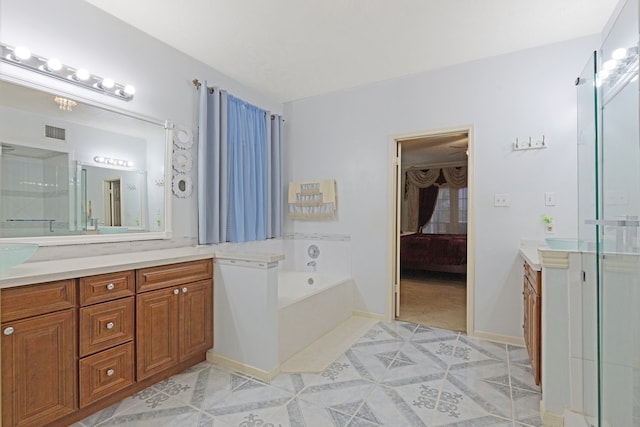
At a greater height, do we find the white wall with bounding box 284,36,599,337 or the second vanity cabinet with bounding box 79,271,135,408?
the white wall with bounding box 284,36,599,337

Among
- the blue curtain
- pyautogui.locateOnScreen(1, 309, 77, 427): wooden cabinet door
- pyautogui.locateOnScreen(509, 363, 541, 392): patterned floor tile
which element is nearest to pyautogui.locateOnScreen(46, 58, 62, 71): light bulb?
the blue curtain

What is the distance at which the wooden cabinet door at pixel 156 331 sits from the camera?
1.88 meters

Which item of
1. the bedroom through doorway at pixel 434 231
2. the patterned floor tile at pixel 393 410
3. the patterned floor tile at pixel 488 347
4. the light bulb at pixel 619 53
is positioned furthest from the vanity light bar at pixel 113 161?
the patterned floor tile at pixel 488 347

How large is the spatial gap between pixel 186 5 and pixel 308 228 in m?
2.42

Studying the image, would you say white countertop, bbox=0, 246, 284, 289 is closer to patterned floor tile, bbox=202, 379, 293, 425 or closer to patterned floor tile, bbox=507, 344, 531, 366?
patterned floor tile, bbox=202, 379, 293, 425

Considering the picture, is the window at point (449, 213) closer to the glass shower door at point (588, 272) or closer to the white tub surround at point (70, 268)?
the glass shower door at point (588, 272)

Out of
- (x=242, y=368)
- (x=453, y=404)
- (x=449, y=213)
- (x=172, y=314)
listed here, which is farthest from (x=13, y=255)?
(x=449, y=213)

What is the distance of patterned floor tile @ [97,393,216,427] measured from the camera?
1639 millimetres

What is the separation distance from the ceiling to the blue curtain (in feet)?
1.53

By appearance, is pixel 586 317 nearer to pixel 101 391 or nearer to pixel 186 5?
pixel 101 391

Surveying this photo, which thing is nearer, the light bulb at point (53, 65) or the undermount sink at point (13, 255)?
the undermount sink at point (13, 255)

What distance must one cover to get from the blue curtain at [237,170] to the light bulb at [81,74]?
2.78 ft

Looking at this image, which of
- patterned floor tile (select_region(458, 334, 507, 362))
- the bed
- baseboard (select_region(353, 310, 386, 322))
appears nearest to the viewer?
patterned floor tile (select_region(458, 334, 507, 362))

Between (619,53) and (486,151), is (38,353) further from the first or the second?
(486,151)
